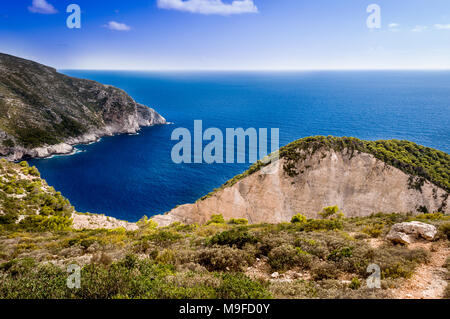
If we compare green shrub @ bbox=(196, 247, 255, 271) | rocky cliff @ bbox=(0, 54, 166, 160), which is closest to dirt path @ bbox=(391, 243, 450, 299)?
green shrub @ bbox=(196, 247, 255, 271)

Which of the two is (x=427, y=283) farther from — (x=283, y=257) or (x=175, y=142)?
(x=175, y=142)

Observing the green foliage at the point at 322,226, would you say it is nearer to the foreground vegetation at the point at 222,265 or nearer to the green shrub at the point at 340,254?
the foreground vegetation at the point at 222,265

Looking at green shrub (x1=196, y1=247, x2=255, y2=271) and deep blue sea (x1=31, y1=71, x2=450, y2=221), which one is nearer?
green shrub (x1=196, y1=247, x2=255, y2=271)

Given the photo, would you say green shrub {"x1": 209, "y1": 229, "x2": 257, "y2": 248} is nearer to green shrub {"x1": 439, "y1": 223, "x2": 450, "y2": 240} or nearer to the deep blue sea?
green shrub {"x1": 439, "y1": 223, "x2": 450, "y2": 240}

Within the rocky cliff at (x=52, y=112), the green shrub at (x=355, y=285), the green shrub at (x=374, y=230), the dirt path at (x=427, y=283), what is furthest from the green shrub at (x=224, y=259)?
the rocky cliff at (x=52, y=112)

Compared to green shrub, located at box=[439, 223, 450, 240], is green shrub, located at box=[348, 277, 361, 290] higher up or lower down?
lower down

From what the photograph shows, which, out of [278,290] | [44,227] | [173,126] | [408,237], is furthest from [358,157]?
[173,126]

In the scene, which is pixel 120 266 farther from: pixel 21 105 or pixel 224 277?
pixel 21 105
